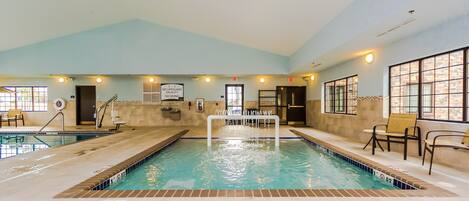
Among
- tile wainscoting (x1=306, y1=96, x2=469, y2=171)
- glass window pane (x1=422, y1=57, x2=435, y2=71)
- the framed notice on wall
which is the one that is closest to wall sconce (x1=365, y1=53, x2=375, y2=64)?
tile wainscoting (x1=306, y1=96, x2=469, y2=171)

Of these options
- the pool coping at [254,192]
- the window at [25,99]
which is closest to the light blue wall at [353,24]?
the pool coping at [254,192]

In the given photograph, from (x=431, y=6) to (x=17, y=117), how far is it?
44.5 feet

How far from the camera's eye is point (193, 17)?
316 inches

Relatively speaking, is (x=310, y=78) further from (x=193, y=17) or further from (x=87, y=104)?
(x=87, y=104)

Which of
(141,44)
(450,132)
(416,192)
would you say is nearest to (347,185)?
(416,192)

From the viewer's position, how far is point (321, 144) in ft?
20.2

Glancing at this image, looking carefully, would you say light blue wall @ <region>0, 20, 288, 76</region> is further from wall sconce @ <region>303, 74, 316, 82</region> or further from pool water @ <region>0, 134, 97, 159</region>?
wall sconce @ <region>303, 74, 316, 82</region>

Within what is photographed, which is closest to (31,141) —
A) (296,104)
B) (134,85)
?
(134,85)

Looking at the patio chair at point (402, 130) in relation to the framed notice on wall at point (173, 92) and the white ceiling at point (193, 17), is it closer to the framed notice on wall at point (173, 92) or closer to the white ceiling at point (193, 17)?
the white ceiling at point (193, 17)

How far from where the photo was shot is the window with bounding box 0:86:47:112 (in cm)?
1131

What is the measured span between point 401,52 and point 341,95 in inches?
132

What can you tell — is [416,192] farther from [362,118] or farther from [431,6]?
[362,118]

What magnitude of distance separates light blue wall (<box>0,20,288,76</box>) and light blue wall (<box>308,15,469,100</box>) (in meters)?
4.43

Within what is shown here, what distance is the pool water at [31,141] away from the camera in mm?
6477
